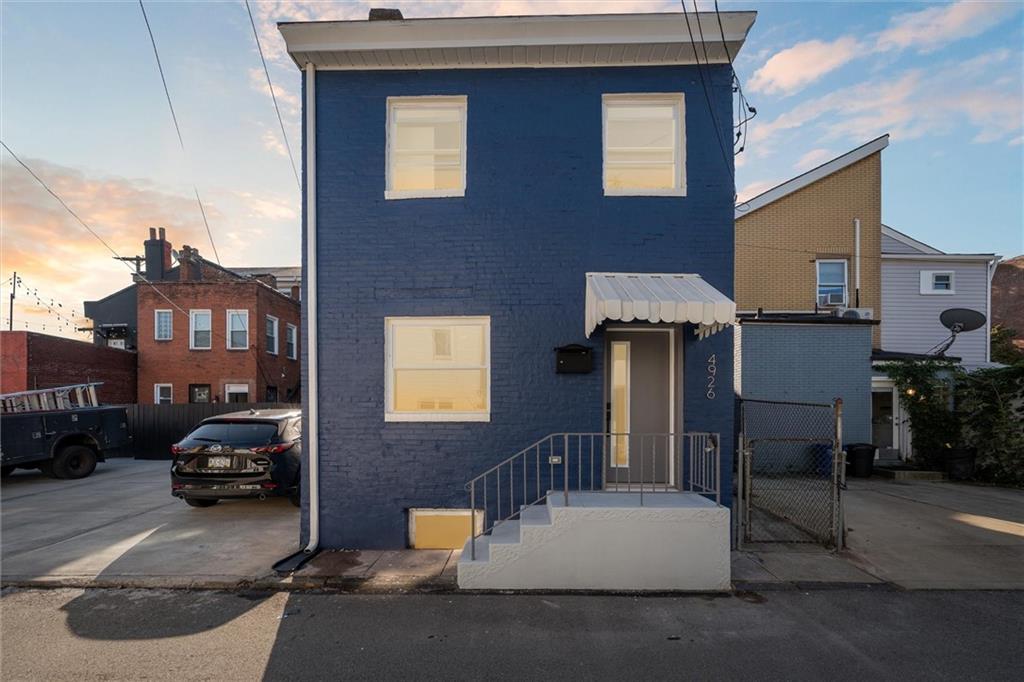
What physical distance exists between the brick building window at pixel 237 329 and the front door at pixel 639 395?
1692cm

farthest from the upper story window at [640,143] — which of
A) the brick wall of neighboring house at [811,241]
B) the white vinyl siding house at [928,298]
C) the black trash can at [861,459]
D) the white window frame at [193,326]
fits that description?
the white window frame at [193,326]

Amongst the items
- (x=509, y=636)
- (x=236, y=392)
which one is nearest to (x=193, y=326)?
(x=236, y=392)

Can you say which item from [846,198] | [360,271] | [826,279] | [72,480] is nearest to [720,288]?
[360,271]

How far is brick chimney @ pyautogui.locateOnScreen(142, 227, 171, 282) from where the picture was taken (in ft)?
73.5

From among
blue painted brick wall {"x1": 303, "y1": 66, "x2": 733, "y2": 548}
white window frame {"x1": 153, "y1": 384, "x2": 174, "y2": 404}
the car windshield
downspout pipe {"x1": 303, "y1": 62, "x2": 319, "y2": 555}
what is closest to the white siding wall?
blue painted brick wall {"x1": 303, "y1": 66, "x2": 733, "y2": 548}

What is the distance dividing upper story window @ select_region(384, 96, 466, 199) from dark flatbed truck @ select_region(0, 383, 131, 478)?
33.1ft

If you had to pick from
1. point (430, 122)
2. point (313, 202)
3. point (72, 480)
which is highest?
point (430, 122)

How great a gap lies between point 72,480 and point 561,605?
12187 mm

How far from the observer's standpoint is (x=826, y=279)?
15375 millimetres

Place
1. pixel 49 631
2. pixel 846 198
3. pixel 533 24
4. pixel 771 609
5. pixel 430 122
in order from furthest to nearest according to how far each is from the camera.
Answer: pixel 846 198 → pixel 430 122 → pixel 533 24 → pixel 771 609 → pixel 49 631

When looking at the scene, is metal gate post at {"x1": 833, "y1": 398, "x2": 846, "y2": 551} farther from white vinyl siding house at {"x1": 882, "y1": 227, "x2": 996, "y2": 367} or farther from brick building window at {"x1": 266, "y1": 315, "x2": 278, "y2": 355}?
brick building window at {"x1": 266, "y1": 315, "x2": 278, "y2": 355}

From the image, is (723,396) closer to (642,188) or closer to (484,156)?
(642,188)

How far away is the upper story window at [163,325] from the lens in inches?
744

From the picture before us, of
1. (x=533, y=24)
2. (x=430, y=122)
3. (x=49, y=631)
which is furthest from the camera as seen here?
(x=430, y=122)
